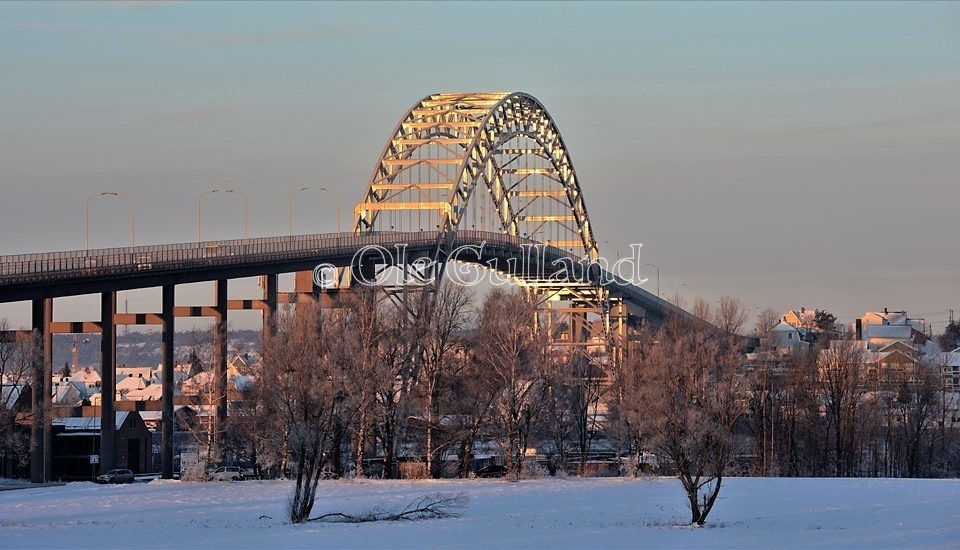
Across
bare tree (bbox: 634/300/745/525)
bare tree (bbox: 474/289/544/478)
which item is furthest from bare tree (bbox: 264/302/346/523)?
bare tree (bbox: 474/289/544/478)

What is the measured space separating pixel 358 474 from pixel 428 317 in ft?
32.7

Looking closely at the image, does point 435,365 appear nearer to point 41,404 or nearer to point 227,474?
point 227,474

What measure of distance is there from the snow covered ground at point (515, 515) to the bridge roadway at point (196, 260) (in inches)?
396

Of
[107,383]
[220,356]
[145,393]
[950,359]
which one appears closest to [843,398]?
[220,356]

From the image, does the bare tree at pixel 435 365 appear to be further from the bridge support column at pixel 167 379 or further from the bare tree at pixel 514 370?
the bridge support column at pixel 167 379

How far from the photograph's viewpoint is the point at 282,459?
68.1m

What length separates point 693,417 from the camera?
1870 inches

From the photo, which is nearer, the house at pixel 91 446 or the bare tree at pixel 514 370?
the bare tree at pixel 514 370

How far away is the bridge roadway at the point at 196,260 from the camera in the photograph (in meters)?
68.8

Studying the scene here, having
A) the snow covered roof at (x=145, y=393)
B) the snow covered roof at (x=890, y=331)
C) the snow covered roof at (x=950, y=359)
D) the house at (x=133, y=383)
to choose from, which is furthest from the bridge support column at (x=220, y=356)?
the snow covered roof at (x=890, y=331)

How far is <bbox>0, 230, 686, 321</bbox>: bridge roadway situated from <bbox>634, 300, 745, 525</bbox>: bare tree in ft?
72.3

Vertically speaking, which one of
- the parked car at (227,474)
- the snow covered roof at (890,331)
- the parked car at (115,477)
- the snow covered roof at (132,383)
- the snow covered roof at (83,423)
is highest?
the snow covered roof at (890,331)

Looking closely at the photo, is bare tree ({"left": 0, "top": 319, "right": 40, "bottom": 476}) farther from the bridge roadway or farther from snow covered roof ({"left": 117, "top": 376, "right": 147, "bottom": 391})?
snow covered roof ({"left": 117, "top": 376, "right": 147, "bottom": 391})

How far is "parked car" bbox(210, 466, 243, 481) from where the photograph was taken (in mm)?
68125
